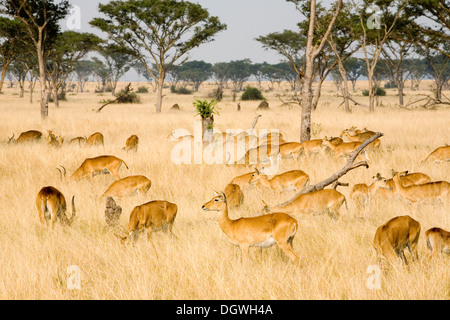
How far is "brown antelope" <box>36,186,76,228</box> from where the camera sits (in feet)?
18.7

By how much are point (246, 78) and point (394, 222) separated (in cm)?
8965

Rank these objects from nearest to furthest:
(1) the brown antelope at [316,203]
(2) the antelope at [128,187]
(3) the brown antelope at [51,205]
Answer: (3) the brown antelope at [51,205], (1) the brown antelope at [316,203], (2) the antelope at [128,187]

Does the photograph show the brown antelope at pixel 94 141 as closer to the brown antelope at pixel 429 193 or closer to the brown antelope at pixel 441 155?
the brown antelope at pixel 441 155

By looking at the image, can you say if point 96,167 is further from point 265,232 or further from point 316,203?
point 265,232

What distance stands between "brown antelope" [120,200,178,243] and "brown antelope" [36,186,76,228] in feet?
3.18

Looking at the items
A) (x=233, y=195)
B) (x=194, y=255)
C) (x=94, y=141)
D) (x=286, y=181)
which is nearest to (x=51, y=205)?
(x=194, y=255)

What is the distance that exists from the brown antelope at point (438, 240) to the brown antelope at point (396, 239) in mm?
143

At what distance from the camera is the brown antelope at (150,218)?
17.1ft

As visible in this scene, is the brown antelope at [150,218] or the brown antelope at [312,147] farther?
the brown antelope at [312,147]

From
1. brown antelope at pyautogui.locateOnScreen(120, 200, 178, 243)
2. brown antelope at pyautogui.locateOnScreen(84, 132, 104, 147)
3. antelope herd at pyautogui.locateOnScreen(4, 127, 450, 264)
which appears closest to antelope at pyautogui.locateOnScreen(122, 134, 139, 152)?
brown antelope at pyautogui.locateOnScreen(84, 132, 104, 147)

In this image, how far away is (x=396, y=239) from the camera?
4242mm

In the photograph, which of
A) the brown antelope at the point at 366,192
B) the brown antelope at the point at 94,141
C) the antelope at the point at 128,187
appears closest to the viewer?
the brown antelope at the point at 366,192

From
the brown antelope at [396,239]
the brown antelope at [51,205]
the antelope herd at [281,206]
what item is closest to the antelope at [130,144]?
the antelope herd at [281,206]

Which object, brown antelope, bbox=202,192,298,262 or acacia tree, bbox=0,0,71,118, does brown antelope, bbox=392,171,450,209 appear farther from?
acacia tree, bbox=0,0,71,118
